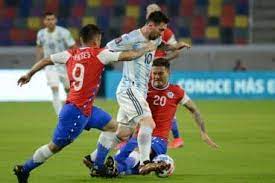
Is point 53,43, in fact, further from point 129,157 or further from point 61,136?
point 61,136

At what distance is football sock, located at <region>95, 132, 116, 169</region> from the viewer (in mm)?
9422

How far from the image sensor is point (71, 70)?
29.4ft

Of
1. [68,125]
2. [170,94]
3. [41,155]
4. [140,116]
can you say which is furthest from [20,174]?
[170,94]

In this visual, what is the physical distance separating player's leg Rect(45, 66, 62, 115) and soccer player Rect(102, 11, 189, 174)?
7350mm

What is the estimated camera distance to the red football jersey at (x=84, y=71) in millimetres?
8930

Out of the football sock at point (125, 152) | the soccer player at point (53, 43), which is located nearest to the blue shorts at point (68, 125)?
the football sock at point (125, 152)

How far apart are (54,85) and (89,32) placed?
8946mm

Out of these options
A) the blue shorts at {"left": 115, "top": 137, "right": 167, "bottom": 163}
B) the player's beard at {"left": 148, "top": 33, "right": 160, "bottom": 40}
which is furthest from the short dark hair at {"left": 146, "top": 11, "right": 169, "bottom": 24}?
the blue shorts at {"left": 115, "top": 137, "right": 167, "bottom": 163}

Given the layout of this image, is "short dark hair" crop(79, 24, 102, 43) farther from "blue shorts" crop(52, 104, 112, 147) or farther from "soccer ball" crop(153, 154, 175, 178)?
"soccer ball" crop(153, 154, 175, 178)

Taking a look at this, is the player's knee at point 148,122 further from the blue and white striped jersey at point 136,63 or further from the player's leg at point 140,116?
the blue and white striped jersey at point 136,63

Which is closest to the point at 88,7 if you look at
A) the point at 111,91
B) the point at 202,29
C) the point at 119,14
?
the point at 119,14

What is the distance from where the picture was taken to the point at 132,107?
9.95 meters

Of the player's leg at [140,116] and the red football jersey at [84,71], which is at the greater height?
the red football jersey at [84,71]

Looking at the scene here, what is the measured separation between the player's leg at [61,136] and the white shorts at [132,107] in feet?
3.49
